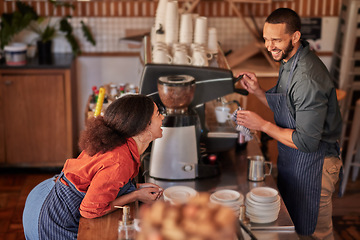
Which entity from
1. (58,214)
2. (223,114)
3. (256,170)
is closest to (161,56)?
(223,114)

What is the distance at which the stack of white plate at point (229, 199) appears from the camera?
2.32 metres

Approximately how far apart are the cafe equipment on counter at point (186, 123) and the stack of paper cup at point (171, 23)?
108cm

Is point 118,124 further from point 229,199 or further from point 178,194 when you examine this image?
point 229,199

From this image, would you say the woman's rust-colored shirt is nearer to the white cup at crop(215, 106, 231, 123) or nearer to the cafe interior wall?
the white cup at crop(215, 106, 231, 123)

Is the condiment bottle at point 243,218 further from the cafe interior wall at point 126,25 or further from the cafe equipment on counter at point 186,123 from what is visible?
the cafe interior wall at point 126,25

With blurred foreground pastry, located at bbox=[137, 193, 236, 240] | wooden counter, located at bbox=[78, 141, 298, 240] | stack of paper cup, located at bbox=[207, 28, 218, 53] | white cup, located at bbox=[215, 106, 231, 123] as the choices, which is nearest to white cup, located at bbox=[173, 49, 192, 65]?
stack of paper cup, located at bbox=[207, 28, 218, 53]

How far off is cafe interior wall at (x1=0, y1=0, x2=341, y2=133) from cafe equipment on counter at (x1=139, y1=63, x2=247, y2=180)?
230 cm

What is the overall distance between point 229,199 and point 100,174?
59cm

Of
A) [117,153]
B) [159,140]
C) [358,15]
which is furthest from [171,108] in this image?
[358,15]

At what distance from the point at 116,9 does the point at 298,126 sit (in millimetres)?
3206

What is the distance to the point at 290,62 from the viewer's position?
271cm

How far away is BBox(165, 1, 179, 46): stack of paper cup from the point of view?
399 centimetres

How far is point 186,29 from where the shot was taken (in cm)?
400

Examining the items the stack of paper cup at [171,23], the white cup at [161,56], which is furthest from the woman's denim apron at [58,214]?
the stack of paper cup at [171,23]
